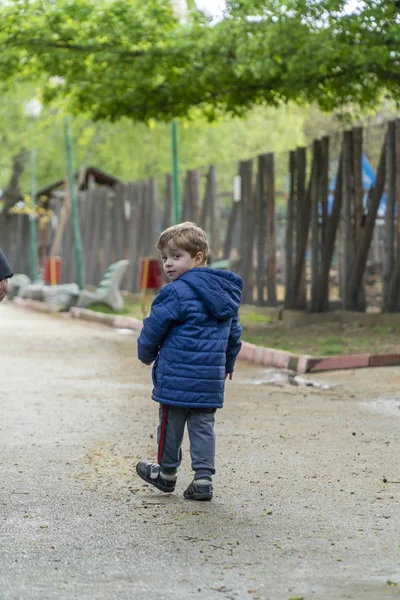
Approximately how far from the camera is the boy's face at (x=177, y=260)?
592 cm

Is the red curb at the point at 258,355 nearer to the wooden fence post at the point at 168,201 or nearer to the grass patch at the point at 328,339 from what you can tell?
the grass patch at the point at 328,339

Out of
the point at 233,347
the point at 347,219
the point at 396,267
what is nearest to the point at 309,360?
the point at 396,267

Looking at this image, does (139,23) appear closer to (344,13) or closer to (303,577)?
(344,13)

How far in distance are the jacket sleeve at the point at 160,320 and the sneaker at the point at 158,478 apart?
60cm

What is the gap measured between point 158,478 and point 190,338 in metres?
0.75

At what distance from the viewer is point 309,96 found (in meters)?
16.3

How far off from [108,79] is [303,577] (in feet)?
40.8

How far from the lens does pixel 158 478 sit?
6.02m

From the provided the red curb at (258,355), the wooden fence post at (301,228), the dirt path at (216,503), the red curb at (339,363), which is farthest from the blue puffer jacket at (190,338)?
the wooden fence post at (301,228)

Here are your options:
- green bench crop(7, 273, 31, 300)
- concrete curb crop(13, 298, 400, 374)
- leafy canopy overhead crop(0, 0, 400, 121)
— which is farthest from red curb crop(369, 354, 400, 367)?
green bench crop(7, 273, 31, 300)

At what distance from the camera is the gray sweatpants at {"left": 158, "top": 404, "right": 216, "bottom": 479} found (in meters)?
5.96

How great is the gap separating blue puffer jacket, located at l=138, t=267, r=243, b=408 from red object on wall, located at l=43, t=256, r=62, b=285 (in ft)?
85.4

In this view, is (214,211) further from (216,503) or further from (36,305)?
(216,503)

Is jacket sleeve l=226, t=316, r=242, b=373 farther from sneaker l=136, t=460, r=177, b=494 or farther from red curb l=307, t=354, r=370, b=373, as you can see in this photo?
red curb l=307, t=354, r=370, b=373
